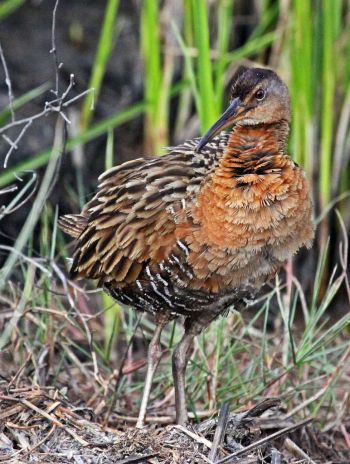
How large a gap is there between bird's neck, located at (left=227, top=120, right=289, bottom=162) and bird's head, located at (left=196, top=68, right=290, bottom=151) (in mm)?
27

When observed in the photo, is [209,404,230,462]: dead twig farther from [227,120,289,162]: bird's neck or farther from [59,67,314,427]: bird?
[227,120,289,162]: bird's neck

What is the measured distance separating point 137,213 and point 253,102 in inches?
25.0

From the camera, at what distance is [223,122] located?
4566mm

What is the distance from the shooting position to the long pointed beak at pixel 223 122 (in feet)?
15.0

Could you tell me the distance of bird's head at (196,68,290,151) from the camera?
4578 millimetres

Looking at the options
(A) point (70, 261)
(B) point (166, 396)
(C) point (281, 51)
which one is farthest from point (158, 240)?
(C) point (281, 51)

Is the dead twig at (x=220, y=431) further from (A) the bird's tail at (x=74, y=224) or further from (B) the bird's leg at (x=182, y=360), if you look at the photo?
(A) the bird's tail at (x=74, y=224)

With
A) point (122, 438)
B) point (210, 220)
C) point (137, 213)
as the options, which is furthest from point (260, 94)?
point (122, 438)

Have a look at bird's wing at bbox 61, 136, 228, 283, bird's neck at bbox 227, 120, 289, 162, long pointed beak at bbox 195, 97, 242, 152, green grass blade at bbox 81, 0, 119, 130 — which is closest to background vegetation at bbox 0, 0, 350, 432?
green grass blade at bbox 81, 0, 119, 130

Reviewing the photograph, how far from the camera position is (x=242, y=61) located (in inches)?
296

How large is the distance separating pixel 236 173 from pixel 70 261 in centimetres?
95

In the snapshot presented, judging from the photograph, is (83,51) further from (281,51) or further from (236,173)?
(236,173)

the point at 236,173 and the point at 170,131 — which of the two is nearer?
the point at 236,173

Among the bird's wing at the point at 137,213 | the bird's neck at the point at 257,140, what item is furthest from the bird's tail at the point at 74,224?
the bird's neck at the point at 257,140
